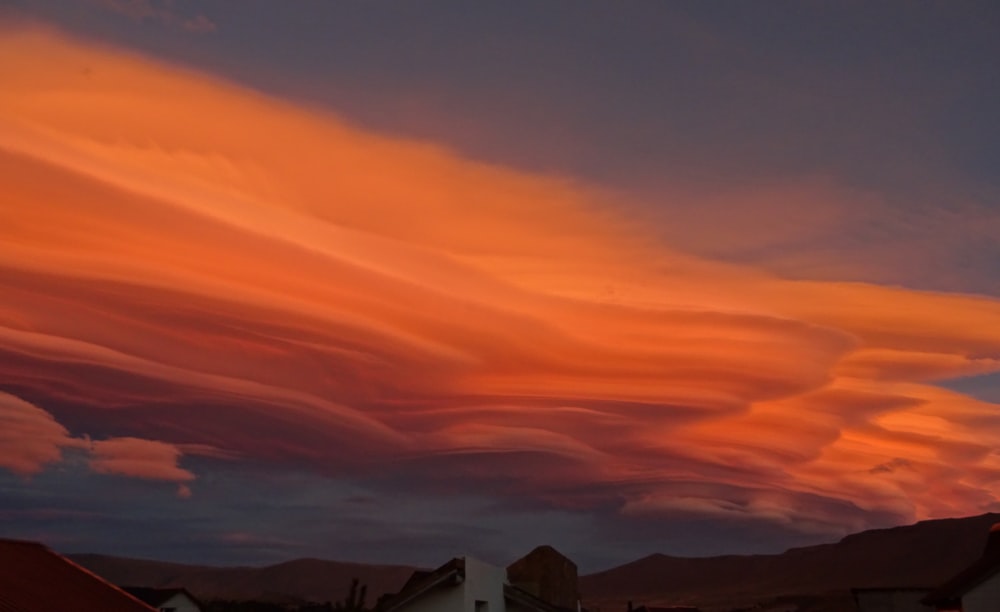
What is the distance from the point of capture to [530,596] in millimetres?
38656

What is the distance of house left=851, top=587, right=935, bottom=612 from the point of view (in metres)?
58.3

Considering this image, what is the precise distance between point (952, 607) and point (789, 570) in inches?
6322

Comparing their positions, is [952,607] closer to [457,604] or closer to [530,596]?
[530,596]

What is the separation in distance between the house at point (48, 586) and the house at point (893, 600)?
1592 inches

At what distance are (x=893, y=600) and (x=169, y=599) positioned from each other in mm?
41226

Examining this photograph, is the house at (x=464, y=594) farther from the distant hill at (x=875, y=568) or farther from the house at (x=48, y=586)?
the distant hill at (x=875, y=568)

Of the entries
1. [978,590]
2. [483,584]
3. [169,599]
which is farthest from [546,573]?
[169,599]

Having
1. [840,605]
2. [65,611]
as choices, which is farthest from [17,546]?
[840,605]

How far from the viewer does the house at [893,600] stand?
5834 centimetres

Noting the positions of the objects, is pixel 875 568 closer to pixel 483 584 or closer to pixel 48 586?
pixel 483 584

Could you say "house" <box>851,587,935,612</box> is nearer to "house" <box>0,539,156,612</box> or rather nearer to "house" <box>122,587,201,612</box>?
"house" <box>122,587,201,612</box>

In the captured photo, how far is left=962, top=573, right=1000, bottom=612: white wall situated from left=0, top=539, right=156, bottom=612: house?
3189 centimetres

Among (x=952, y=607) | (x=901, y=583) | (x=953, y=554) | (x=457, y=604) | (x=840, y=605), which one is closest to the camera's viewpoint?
(x=457, y=604)

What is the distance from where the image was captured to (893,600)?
58.6 metres
